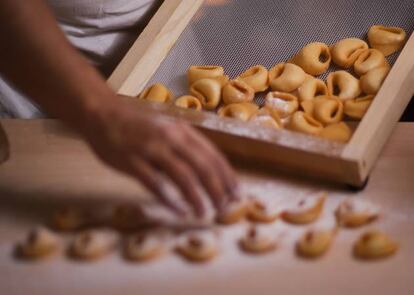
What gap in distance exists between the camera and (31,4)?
87cm

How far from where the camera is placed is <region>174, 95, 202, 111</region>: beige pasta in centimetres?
101

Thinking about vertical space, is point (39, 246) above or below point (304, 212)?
below

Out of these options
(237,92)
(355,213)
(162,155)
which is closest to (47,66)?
(162,155)

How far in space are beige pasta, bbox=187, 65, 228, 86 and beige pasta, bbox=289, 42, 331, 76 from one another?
10 cm

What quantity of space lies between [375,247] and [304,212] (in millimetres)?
89

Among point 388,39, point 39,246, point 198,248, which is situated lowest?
point 39,246

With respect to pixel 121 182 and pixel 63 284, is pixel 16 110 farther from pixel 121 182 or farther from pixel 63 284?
pixel 63 284

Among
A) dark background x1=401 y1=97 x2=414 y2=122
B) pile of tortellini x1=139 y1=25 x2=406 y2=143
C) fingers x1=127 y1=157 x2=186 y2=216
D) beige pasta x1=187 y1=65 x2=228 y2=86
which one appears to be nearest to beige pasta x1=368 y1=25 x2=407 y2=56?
pile of tortellini x1=139 y1=25 x2=406 y2=143

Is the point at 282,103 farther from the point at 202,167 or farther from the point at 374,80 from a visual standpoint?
the point at 202,167

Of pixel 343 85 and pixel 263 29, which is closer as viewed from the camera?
pixel 343 85

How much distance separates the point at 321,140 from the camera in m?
0.88

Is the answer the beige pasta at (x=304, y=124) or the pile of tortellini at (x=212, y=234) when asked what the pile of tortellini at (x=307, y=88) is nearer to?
the beige pasta at (x=304, y=124)

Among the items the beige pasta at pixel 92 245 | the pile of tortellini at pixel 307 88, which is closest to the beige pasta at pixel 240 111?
the pile of tortellini at pixel 307 88

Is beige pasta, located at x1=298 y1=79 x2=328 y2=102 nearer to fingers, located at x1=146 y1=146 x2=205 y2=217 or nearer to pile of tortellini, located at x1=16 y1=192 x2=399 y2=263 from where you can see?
pile of tortellini, located at x1=16 y1=192 x2=399 y2=263
